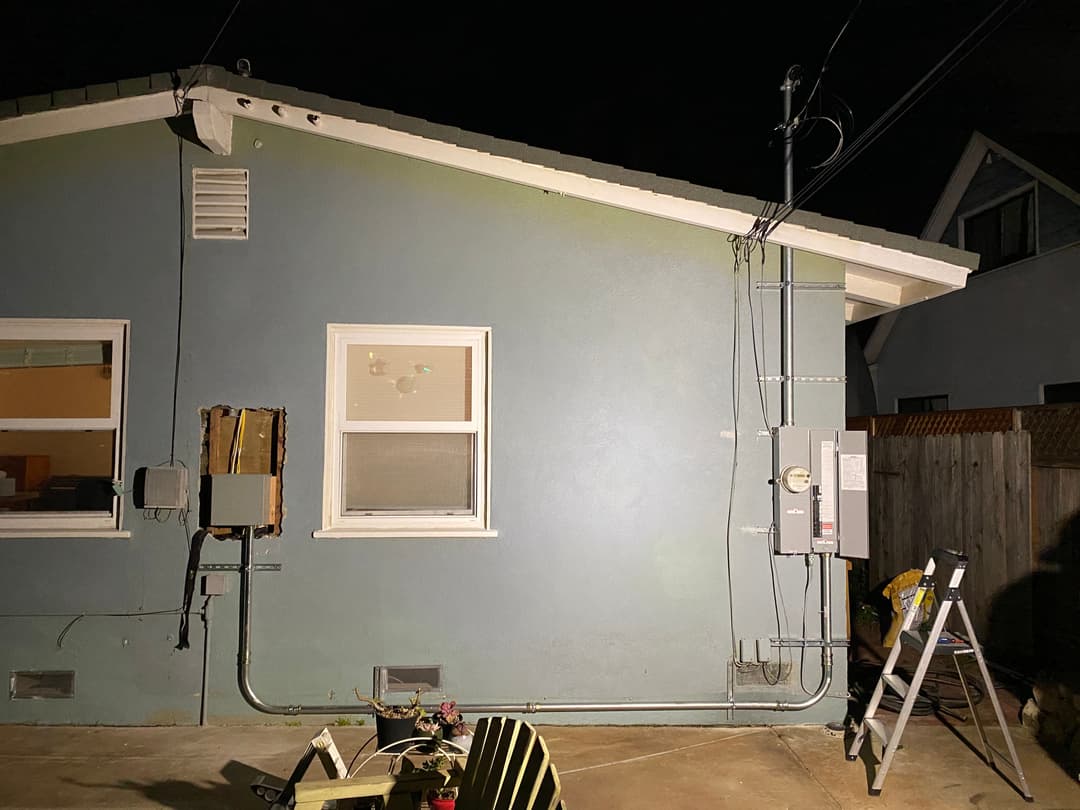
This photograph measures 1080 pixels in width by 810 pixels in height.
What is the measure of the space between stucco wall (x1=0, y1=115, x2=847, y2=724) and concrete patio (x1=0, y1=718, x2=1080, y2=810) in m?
0.22

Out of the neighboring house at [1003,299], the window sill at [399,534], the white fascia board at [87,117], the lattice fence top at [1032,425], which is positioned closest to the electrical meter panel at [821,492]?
the window sill at [399,534]

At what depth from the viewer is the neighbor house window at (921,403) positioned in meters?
11.7

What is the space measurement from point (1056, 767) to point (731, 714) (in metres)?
1.84

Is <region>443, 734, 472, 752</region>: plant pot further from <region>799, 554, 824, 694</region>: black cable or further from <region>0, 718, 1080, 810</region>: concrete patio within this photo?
<region>799, 554, 824, 694</region>: black cable

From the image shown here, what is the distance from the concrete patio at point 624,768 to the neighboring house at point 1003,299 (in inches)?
254

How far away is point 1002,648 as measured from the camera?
6379 millimetres

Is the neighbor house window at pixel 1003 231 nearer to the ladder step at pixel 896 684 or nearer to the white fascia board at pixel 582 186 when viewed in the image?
the white fascia board at pixel 582 186

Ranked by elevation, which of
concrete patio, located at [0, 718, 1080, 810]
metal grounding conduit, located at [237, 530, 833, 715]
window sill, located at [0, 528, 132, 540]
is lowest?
concrete patio, located at [0, 718, 1080, 810]

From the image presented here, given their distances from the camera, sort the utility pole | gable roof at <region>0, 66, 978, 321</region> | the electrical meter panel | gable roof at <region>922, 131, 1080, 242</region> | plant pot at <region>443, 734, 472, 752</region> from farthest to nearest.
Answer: gable roof at <region>922, 131, 1080, 242</region>
the utility pole
the electrical meter panel
gable roof at <region>0, 66, 978, 321</region>
plant pot at <region>443, 734, 472, 752</region>

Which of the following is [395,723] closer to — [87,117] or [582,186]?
[582,186]

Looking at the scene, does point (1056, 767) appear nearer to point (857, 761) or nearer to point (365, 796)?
point (857, 761)

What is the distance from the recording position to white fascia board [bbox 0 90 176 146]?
15.4 feet

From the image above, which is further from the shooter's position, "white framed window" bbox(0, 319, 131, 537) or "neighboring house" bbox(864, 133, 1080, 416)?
"neighboring house" bbox(864, 133, 1080, 416)

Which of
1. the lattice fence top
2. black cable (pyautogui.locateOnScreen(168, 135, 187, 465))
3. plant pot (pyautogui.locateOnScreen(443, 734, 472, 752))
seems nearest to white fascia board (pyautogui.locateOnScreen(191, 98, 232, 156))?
black cable (pyautogui.locateOnScreen(168, 135, 187, 465))
